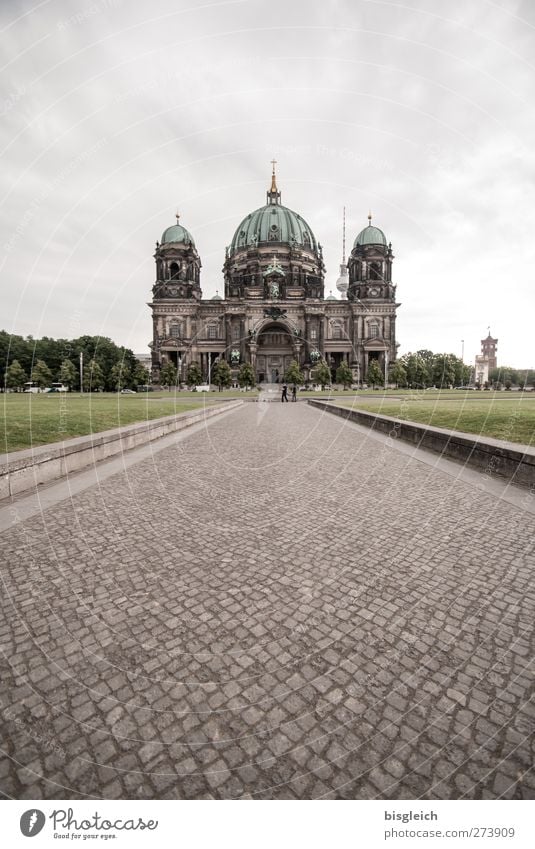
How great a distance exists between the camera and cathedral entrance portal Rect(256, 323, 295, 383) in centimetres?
8556

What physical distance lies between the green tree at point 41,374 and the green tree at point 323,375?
55.3 m

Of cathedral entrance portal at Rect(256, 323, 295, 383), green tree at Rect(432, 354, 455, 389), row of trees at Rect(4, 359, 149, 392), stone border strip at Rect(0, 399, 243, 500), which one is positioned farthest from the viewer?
green tree at Rect(432, 354, 455, 389)

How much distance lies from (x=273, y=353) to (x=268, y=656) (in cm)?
8484

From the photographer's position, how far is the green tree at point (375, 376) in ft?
236

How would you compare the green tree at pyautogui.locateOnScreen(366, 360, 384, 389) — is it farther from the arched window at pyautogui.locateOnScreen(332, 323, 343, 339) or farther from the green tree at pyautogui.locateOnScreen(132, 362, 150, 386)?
the green tree at pyautogui.locateOnScreen(132, 362, 150, 386)

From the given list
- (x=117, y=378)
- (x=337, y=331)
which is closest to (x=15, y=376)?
(x=117, y=378)

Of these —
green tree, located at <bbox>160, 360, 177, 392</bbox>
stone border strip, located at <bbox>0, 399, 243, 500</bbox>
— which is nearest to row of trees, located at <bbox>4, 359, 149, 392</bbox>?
green tree, located at <bbox>160, 360, 177, 392</bbox>

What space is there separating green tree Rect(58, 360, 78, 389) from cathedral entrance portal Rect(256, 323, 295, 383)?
38.0 m

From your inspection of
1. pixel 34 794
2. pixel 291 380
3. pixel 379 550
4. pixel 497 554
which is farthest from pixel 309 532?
pixel 291 380

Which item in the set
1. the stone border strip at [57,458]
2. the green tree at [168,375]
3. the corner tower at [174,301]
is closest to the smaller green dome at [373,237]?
the corner tower at [174,301]

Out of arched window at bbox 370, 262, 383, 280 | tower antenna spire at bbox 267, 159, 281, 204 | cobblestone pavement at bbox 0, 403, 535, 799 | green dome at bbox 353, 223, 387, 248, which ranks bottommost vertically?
cobblestone pavement at bbox 0, 403, 535, 799

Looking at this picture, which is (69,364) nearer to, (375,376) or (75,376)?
(75,376)

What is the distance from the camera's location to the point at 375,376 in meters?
71.8

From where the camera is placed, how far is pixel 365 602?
3.11 meters
